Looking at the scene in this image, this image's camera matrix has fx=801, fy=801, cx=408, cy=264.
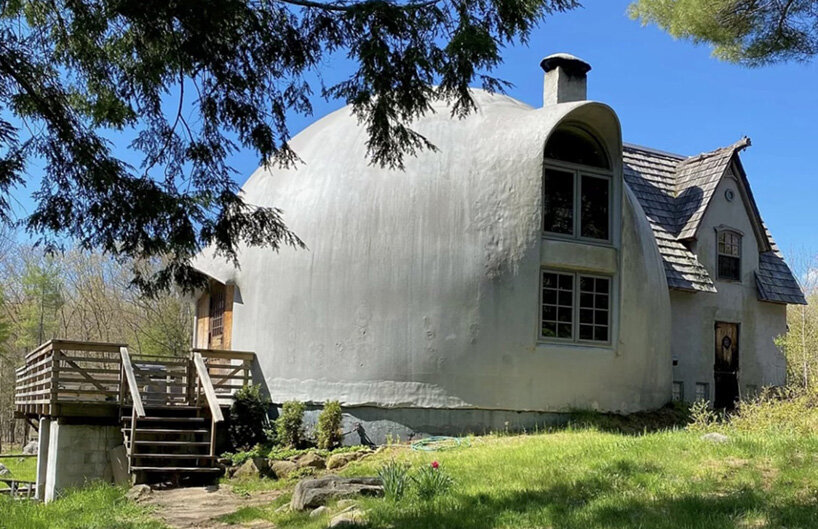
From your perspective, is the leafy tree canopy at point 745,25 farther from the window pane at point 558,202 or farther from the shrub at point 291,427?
the shrub at point 291,427

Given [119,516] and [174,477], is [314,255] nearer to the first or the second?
[174,477]

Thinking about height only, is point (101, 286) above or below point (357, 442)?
Answer: above

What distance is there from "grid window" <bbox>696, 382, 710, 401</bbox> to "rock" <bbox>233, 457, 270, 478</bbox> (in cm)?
950

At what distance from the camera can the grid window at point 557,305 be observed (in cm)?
1350

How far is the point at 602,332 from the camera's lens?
13961mm

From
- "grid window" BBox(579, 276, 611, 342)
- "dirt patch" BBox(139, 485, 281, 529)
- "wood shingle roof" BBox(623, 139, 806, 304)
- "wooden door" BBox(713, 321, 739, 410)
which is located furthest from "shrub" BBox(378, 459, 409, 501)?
"wooden door" BBox(713, 321, 739, 410)

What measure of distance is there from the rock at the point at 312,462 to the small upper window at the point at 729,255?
1015 centimetres

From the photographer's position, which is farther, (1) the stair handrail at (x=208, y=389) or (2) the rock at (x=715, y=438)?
(1) the stair handrail at (x=208, y=389)

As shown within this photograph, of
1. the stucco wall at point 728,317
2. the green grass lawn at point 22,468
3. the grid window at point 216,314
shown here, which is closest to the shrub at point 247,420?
the grid window at point 216,314

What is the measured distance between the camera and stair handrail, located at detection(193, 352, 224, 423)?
482 inches

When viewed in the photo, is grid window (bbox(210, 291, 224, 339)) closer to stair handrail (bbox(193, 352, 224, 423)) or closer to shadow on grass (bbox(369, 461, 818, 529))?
stair handrail (bbox(193, 352, 224, 423))

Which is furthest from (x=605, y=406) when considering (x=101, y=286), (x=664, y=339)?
(x=101, y=286)

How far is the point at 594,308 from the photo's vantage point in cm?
1395

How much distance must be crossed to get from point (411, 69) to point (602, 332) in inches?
351
